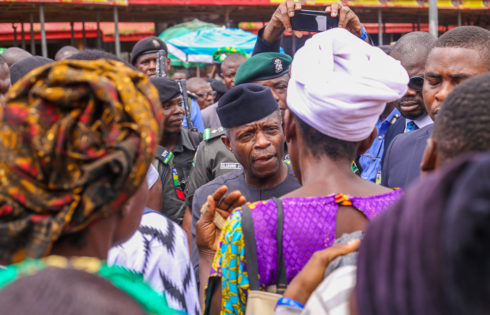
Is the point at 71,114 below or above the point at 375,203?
above

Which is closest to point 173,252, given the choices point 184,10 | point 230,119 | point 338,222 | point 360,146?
point 338,222

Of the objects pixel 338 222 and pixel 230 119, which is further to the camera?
pixel 230 119

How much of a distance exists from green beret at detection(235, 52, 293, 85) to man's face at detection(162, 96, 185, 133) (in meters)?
0.57

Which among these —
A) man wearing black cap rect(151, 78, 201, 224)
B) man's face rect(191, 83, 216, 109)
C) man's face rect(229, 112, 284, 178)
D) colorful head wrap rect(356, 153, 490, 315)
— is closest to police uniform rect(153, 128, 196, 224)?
man wearing black cap rect(151, 78, 201, 224)

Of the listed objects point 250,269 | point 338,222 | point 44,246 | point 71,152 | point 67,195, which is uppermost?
point 71,152

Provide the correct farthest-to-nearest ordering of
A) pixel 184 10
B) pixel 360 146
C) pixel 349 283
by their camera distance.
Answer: pixel 184 10
pixel 360 146
pixel 349 283

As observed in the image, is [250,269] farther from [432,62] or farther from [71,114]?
[432,62]

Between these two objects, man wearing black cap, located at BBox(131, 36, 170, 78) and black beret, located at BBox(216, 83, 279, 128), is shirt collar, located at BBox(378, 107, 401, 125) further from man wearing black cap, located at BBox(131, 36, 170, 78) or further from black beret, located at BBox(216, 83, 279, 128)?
man wearing black cap, located at BBox(131, 36, 170, 78)

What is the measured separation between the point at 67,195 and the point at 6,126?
9.3 inches

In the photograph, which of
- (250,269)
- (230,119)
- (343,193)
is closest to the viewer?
(250,269)

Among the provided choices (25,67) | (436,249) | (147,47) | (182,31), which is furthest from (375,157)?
(182,31)

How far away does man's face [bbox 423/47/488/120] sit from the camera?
2922 millimetres

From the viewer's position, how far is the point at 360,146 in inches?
88.1

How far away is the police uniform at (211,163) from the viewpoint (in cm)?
409
